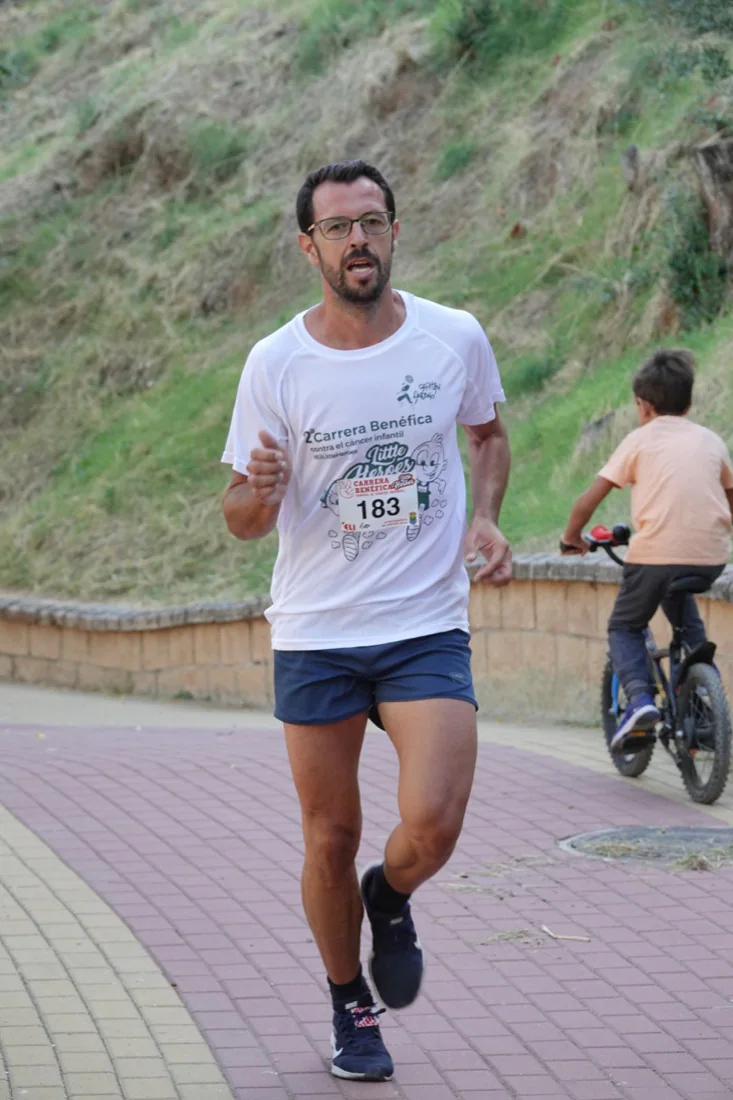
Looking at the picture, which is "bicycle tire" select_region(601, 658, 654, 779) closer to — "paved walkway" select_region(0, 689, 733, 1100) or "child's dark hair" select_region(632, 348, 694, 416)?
"paved walkway" select_region(0, 689, 733, 1100)

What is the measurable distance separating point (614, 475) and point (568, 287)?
35.1 ft

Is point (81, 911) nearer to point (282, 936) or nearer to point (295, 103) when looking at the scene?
point (282, 936)

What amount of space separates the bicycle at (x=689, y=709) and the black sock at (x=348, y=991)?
10.9 ft

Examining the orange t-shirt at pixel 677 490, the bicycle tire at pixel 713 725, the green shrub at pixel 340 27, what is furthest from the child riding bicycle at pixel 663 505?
the green shrub at pixel 340 27

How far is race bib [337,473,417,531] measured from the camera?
160 inches

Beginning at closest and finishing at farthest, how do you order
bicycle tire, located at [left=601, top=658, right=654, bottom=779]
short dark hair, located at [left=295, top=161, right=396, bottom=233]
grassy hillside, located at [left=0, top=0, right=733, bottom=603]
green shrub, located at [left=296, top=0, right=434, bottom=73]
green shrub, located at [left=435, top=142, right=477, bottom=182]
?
short dark hair, located at [left=295, top=161, right=396, bottom=233] < bicycle tire, located at [left=601, top=658, right=654, bottom=779] < grassy hillside, located at [left=0, top=0, right=733, bottom=603] < green shrub, located at [left=435, top=142, right=477, bottom=182] < green shrub, located at [left=296, top=0, right=434, bottom=73]

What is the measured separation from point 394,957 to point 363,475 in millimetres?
1182

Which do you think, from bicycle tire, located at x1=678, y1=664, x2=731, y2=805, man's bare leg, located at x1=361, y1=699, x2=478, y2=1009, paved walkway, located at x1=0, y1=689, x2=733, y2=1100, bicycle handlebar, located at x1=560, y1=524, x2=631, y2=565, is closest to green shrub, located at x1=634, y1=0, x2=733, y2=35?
bicycle handlebar, located at x1=560, y1=524, x2=631, y2=565

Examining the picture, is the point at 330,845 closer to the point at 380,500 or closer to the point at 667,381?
the point at 380,500

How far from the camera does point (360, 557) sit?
409 centimetres

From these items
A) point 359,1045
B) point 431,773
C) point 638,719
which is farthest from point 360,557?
point 638,719

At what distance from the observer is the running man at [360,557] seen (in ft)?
13.3

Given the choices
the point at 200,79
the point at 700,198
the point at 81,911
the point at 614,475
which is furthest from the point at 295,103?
the point at 81,911

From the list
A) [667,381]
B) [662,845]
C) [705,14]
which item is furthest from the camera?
[705,14]
